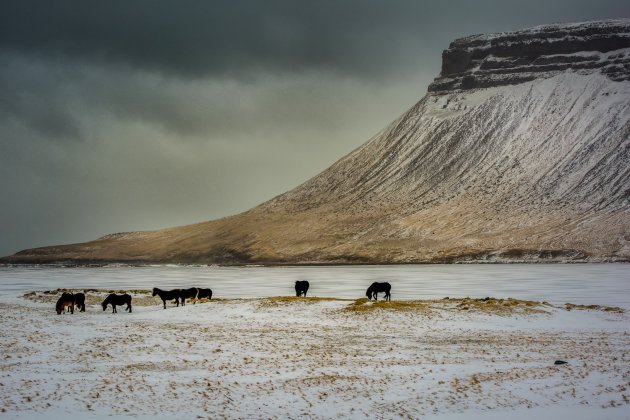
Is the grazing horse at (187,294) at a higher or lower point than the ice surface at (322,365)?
higher

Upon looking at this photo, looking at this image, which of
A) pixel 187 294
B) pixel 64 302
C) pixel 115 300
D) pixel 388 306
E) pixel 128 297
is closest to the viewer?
pixel 388 306

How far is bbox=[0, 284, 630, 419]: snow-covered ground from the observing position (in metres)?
16.4

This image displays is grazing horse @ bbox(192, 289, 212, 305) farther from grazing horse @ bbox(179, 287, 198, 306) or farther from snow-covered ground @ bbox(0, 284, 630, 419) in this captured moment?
snow-covered ground @ bbox(0, 284, 630, 419)

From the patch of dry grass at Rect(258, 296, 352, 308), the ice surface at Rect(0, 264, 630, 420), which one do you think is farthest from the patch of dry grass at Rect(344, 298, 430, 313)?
the patch of dry grass at Rect(258, 296, 352, 308)

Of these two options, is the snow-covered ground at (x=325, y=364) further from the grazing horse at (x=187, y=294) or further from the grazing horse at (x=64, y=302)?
the grazing horse at (x=187, y=294)

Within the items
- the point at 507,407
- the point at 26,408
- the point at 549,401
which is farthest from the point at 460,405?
the point at 26,408

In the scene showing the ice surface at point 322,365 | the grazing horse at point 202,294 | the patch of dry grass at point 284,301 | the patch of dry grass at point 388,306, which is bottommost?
the ice surface at point 322,365

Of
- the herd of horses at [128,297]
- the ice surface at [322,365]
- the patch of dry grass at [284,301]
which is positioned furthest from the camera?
the patch of dry grass at [284,301]

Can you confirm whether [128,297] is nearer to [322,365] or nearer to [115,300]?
[115,300]

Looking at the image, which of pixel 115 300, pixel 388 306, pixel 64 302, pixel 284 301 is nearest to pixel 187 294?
pixel 115 300

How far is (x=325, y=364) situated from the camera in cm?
2086

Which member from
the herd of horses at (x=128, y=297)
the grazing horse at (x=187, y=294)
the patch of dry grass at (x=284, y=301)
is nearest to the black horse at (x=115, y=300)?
the herd of horses at (x=128, y=297)

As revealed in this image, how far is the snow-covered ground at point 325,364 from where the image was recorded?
53.7 ft

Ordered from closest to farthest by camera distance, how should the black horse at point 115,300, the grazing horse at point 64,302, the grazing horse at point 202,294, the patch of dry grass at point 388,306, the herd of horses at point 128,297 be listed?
the patch of dry grass at point 388,306 < the grazing horse at point 64,302 < the herd of horses at point 128,297 < the black horse at point 115,300 < the grazing horse at point 202,294
